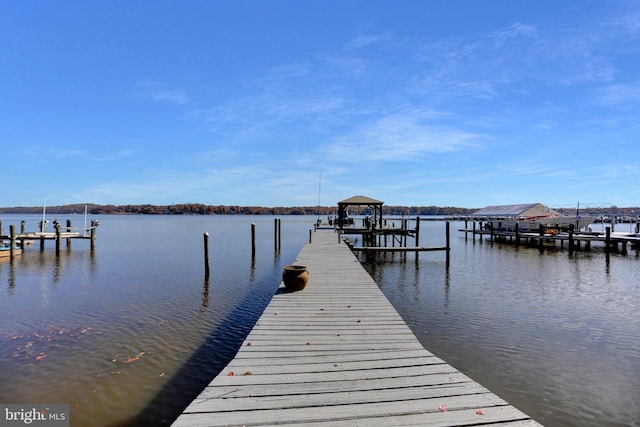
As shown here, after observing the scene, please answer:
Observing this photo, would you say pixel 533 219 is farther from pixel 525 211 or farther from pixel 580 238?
pixel 580 238

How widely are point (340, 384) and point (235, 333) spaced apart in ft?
20.2

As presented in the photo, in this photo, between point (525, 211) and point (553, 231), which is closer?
point (553, 231)

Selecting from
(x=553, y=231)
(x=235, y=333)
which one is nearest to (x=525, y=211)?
(x=553, y=231)

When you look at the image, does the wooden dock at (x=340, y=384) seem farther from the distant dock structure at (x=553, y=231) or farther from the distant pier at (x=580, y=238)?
the distant dock structure at (x=553, y=231)

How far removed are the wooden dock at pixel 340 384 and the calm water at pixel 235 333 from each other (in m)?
2.10

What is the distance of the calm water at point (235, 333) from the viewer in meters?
6.34

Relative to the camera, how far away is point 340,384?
4395mm

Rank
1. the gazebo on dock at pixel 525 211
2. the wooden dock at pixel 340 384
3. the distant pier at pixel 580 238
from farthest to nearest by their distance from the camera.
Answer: the gazebo on dock at pixel 525 211 < the distant pier at pixel 580 238 < the wooden dock at pixel 340 384

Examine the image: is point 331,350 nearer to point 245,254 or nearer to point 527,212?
point 245,254

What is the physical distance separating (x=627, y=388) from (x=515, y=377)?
1.93 metres

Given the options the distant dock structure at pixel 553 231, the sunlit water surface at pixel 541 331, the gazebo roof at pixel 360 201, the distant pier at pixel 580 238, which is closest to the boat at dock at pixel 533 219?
the distant dock structure at pixel 553 231

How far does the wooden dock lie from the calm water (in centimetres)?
210

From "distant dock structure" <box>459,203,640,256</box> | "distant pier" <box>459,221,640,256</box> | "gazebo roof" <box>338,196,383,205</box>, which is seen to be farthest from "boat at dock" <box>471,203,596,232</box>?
"gazebo roof" <box>338,196,383,205</box>

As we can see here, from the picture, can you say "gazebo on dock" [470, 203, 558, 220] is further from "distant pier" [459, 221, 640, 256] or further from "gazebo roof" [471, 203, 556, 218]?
"distant pier" [459, 221, 640, 256]
